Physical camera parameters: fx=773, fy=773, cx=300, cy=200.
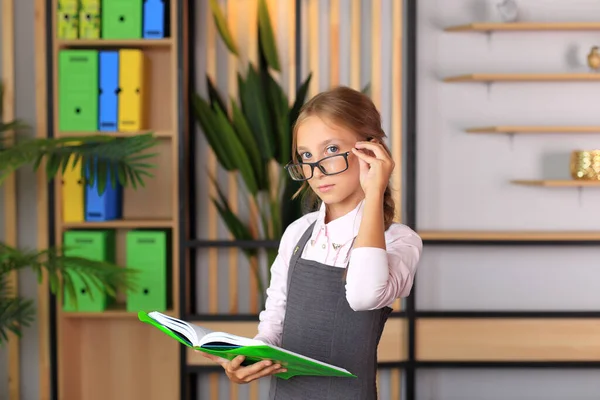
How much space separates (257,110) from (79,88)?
0.74 metres

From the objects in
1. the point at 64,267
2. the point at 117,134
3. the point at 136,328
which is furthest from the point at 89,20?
the point at 136,328

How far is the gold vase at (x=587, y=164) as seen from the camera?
11.1 feet

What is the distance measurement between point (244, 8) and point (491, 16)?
116 centimetres

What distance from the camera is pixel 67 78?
3.21 m

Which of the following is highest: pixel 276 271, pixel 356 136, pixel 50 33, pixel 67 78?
pixel 50 33

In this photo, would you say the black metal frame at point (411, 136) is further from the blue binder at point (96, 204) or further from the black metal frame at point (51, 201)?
the black metal frame at point (51, 201)

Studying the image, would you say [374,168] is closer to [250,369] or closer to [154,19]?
[250,369]

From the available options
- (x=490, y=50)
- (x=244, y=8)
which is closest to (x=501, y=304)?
(x=490, y=50)

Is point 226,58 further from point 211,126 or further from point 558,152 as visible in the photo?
point 558,152

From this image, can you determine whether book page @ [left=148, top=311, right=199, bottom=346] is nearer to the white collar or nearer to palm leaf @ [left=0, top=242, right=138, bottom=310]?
the white collar

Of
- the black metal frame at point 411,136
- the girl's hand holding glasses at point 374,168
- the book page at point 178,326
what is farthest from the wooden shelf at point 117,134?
the girl's hand holding glasses at point 374,168

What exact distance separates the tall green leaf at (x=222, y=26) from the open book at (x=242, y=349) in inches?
85.3

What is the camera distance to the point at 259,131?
332 cm

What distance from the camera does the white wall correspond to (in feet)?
11.9
